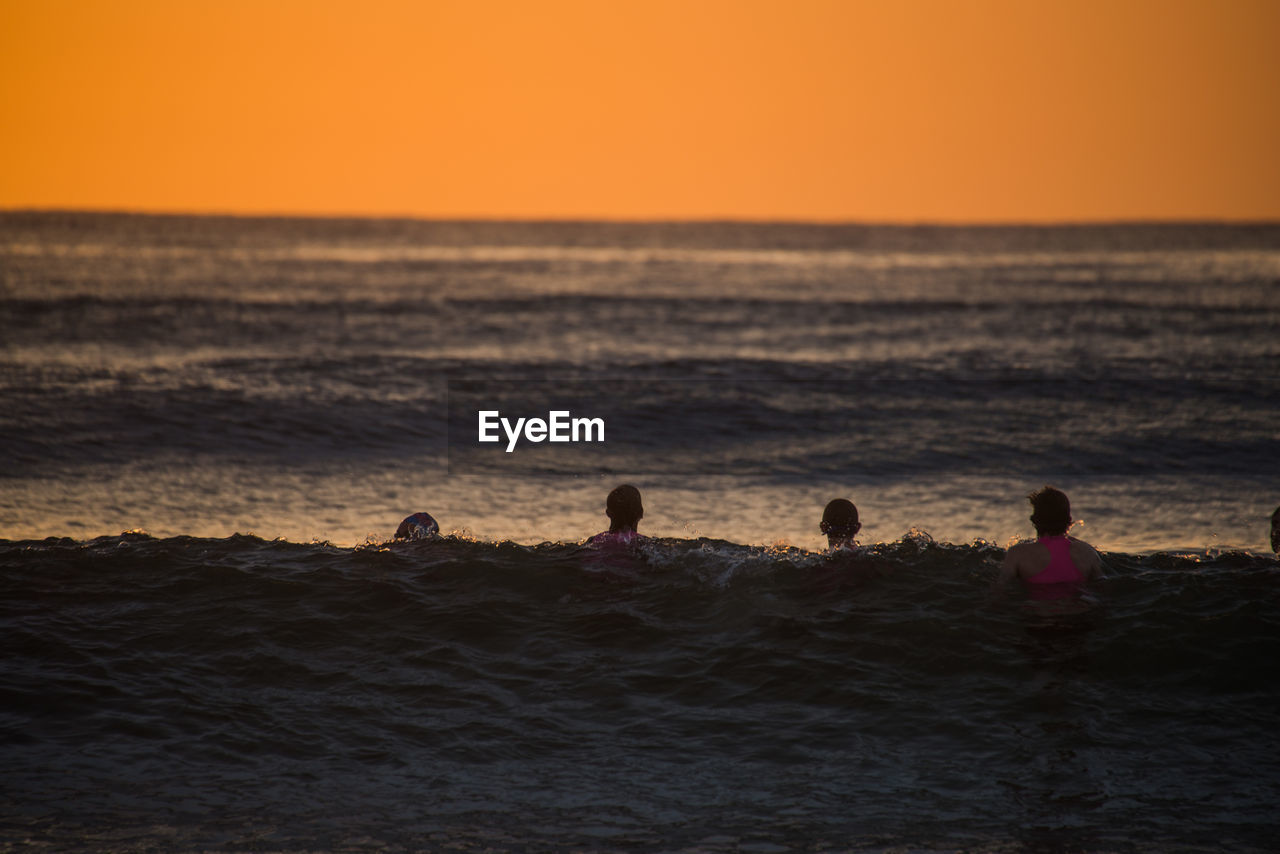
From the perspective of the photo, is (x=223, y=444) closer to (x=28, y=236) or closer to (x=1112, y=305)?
(x=1112, y=305)

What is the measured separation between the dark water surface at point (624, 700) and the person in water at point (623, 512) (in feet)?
0.71

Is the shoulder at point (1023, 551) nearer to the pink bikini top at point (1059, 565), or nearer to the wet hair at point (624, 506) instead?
the pink bikini top at point (1059, 565)

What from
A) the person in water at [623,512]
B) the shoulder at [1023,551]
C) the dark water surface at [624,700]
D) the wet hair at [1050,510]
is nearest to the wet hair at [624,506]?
the person in water at [623,512]

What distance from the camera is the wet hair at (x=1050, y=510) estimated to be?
32.3 ft

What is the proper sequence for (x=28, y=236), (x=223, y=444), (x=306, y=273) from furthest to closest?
1. (x=28, y=236)
2. (x=306, y=273)
3. (x=223, y=444)

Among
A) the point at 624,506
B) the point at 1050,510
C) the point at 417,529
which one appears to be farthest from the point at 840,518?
the point at 417,529

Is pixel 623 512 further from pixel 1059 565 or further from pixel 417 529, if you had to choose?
pixel 1059 565

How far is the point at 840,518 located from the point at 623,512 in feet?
6.77

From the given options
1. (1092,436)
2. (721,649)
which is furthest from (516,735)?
(1092,436)

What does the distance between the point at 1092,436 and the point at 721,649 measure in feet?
47.3

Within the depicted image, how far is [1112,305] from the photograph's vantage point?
4459 cm

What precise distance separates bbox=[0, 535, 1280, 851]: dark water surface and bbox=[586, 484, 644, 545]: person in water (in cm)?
22

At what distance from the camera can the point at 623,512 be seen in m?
11.0

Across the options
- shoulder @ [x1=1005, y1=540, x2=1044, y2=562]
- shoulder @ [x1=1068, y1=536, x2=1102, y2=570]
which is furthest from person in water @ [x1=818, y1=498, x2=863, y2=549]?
shoulder @ [x1=1068, y1=536, x2=1102, y2=570]
